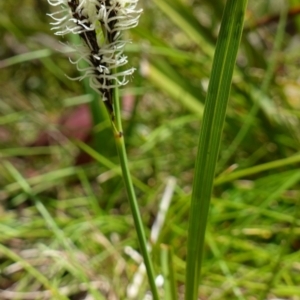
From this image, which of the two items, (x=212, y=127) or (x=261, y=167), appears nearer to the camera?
(x=212, y=127)

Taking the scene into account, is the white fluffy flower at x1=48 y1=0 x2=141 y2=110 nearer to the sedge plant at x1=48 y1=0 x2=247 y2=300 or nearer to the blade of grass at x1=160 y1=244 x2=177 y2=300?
the sedge plant at x1=48 y1=0 x2=247 y2=300

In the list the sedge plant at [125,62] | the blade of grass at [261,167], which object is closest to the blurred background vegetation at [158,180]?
the blade of grass at [261,167]

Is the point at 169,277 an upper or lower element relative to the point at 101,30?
lower

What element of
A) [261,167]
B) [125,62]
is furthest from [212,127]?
[261,167]

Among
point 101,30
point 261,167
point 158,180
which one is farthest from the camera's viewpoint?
point 158,180

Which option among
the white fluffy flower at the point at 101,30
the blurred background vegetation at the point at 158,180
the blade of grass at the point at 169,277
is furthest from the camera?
the blurred background vegetation at the point at 158,180

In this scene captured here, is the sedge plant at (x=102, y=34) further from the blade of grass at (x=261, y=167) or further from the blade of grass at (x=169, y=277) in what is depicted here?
the blade of grass at (x=261, y=167)

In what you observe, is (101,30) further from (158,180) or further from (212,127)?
(158,180)

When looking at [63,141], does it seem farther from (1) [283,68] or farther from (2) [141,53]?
(1) [283,68]
